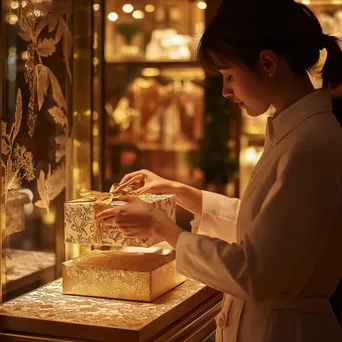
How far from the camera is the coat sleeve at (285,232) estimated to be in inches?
48.5

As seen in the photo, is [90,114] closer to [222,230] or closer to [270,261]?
[222,230]

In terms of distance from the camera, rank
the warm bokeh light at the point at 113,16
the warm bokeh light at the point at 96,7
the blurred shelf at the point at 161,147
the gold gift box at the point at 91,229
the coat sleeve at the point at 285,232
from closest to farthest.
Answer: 1. the coat sleeve at the point at 285,232
2. the gold gift box at the point at 91,229
3. the warm bokeh light at the point at 96,7
4. the blurred shelf at the point at 161,147
5. the warm bokeh light at the point at 113,16

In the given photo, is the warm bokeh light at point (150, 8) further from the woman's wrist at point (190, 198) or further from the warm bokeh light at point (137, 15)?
the woman's wrist at point (190, 198)

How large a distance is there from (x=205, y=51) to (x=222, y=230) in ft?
1.94

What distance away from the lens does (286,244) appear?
4.03ft

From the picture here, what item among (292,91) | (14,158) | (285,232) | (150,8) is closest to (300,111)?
(292,91)

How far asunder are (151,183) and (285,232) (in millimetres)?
610

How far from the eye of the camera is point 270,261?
4.03ft

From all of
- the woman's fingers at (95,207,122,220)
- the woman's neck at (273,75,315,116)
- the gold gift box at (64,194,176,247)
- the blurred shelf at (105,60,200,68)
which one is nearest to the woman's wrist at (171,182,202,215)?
the gold gift box at (64,194,176,247)

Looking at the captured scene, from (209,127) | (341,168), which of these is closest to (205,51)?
(341,168)

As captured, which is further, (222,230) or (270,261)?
(222,230)

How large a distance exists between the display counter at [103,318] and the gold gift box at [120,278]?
20 millimetres

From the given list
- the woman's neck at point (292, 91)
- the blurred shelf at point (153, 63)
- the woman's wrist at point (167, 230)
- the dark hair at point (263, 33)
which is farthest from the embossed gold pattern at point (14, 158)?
the blurred shelf at point (153, 63)

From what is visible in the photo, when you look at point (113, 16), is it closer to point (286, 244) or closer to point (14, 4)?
point (14, 4)
